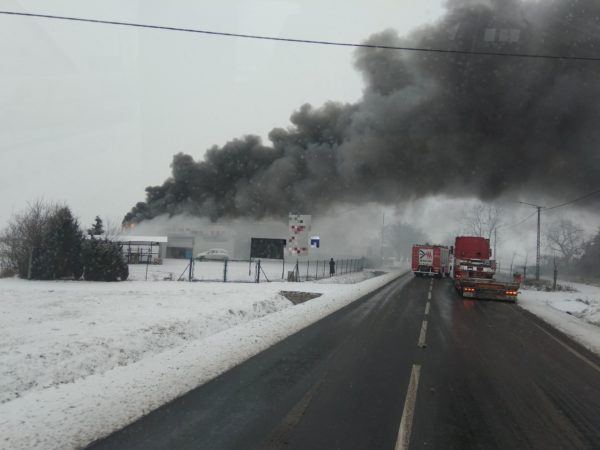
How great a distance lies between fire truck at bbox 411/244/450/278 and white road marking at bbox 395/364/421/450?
94.1 feet

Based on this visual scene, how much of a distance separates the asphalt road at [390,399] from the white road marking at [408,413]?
0.02 m

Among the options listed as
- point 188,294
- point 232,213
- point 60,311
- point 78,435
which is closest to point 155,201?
point 232,213

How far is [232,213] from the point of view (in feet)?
136

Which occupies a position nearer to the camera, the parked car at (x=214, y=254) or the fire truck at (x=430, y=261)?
the fire truck at (x=430, y=261)

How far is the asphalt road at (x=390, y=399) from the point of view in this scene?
11.7ft

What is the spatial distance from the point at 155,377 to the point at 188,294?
345 inches

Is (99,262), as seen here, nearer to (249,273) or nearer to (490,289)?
(249,273)

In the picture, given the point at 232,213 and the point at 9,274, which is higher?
the point at 232,213

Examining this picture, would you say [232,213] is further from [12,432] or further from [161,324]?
[12,432]

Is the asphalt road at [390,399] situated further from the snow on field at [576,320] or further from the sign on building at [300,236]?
the sign on building at [300,236]

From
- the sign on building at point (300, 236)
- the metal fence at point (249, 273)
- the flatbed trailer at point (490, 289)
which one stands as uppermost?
the sign on building at point (300, 236)

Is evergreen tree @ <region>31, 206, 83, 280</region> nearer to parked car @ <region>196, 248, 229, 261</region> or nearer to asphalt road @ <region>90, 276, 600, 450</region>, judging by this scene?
asphalt road @ <region>90, 276, 600, 450</region>

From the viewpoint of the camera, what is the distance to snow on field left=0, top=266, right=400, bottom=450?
377 cm

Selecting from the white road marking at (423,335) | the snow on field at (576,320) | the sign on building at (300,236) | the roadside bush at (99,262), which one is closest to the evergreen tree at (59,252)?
the roadside bush at (99,262)
